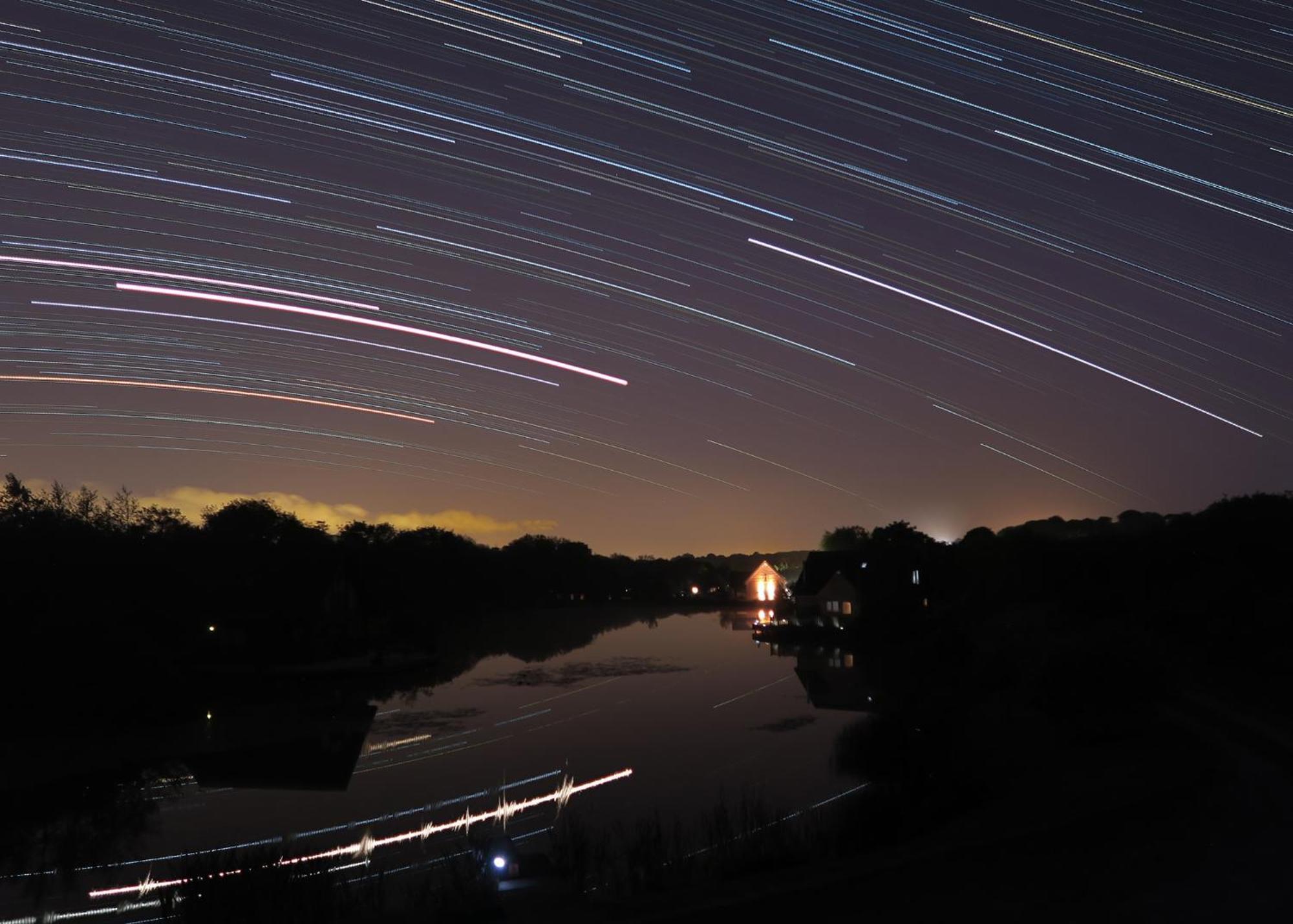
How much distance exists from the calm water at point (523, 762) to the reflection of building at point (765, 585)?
255ft

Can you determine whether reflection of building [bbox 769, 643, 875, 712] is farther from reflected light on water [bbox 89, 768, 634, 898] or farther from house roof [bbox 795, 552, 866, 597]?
house roof [bbox 795, 552, 866, 597]

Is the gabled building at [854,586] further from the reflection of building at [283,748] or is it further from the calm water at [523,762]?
the reflection of building at [283,748]

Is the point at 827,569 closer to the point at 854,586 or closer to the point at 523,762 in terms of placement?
the point at 854,586

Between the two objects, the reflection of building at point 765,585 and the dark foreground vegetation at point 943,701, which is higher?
the reflection of building at point 765,585

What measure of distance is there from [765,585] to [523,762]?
100022 mm

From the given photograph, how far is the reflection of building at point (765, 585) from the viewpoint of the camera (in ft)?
384

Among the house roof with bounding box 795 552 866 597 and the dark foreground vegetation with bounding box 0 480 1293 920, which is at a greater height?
the house roof with bounding box 795 552 866 597

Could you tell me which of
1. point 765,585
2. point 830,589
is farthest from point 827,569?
point 765,585

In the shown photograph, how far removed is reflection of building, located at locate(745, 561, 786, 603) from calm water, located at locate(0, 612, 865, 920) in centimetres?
7783

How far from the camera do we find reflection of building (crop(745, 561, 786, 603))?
11712 centimetres

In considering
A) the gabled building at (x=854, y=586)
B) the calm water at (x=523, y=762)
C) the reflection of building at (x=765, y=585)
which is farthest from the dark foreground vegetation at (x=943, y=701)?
the reflection of building at (x=765, y=585)

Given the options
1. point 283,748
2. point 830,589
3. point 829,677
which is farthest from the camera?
point 830,589

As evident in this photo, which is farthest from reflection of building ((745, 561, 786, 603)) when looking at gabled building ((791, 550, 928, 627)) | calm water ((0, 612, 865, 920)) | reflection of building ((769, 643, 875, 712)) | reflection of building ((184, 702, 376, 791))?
reflection of building ((184, 702, 376, 791))

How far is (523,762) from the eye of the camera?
21703 millimetres
